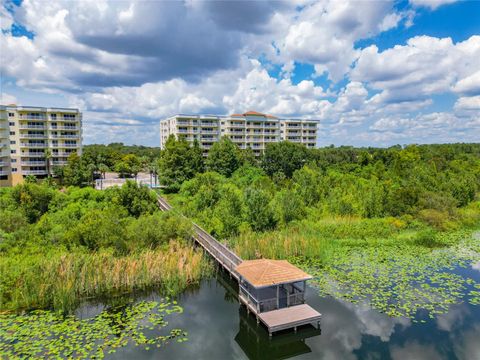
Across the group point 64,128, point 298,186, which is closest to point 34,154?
point 64,128

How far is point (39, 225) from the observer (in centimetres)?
1784

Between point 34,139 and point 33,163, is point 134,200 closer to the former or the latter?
point 33,163

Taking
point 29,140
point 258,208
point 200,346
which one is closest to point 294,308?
point 200,346

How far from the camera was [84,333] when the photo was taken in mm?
11680

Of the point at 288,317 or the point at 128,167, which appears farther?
the point at 128,167

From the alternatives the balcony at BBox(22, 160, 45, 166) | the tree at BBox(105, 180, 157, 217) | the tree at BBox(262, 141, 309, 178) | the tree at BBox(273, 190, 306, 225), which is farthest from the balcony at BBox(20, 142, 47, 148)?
the tree at BBox(273, 190, 306, 225)

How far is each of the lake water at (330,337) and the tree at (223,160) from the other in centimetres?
3096

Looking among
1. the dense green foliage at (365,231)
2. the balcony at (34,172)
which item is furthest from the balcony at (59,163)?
the dense green foliage at (365,231)

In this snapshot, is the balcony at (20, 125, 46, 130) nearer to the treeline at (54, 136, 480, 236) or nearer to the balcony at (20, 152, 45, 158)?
the balcony at (20, 152, 45, 158)

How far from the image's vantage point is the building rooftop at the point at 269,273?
1248cm

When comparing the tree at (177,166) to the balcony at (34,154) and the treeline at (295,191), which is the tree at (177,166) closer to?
the treeline at (295,191)

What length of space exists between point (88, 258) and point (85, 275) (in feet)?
2.63

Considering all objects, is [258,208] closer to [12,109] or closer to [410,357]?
[410,357]

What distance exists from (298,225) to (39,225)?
1632 centimetres
